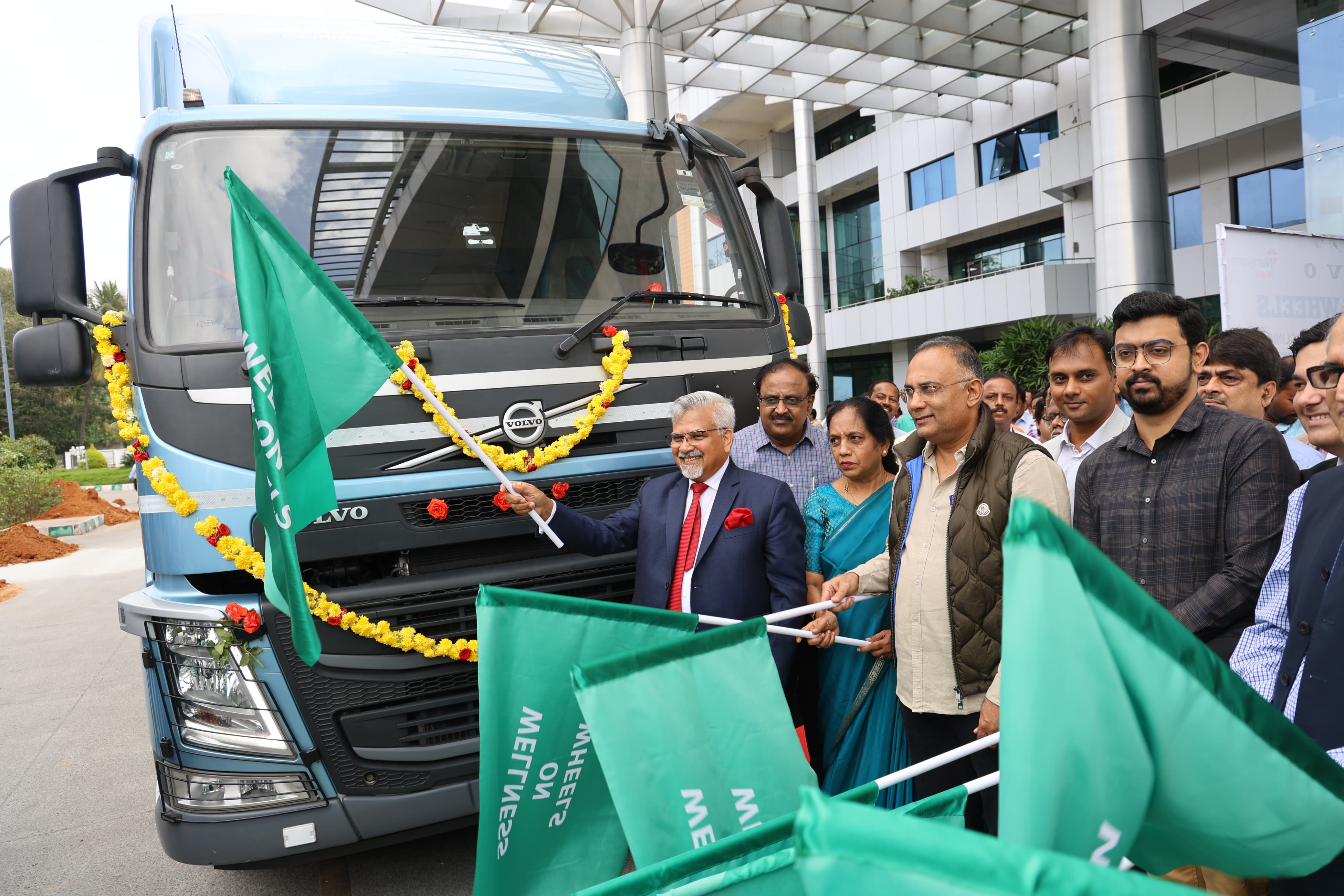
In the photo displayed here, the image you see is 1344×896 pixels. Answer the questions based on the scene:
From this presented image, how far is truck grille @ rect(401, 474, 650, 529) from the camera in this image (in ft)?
10.0

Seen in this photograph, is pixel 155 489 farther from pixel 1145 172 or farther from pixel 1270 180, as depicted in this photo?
pixel 1270 180

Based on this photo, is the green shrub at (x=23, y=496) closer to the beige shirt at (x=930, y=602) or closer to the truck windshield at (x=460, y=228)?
the truck windshield at (x=460, y=228)

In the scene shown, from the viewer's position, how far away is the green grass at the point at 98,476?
32688 millimetres

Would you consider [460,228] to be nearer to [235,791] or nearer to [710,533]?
[710,533]

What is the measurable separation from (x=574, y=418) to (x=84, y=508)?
22349mm

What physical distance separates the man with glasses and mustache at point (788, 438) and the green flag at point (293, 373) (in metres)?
1.65

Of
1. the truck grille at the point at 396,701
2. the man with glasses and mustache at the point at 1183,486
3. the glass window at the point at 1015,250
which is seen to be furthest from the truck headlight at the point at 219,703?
the glass window at the point at 1015,250

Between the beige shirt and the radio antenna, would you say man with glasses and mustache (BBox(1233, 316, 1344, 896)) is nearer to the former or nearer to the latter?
the beige shirt

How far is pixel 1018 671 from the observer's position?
1.01 meters

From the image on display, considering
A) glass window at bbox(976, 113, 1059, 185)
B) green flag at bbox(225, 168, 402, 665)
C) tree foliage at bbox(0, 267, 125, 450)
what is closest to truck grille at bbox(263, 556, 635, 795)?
green flag at bbox(225, 168, 402, 665)

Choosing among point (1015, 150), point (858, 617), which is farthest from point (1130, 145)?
point (858, 617)

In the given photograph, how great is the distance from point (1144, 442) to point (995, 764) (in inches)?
40.8

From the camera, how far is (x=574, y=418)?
3.33 m

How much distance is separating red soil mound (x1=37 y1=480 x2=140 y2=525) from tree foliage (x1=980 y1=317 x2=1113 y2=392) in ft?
60.0
